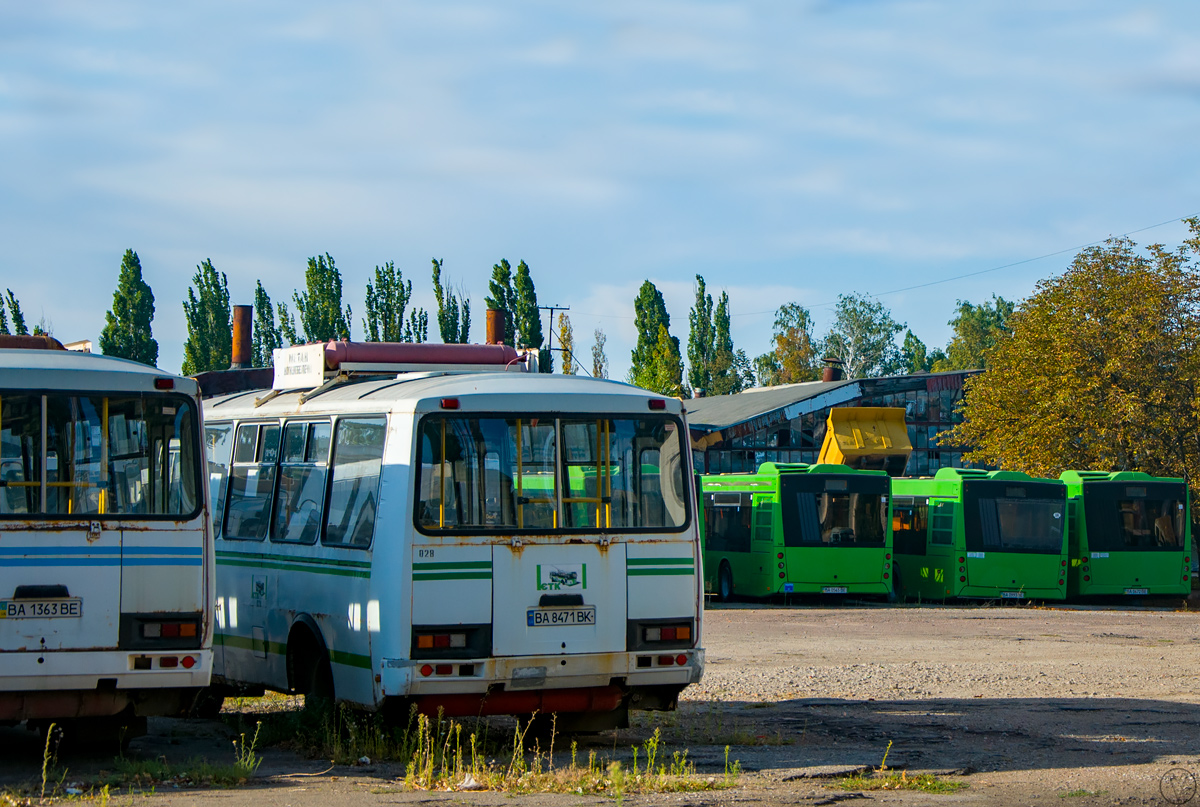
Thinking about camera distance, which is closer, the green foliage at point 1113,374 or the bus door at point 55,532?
the bus door at point 55,532

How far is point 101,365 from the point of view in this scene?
410 inches

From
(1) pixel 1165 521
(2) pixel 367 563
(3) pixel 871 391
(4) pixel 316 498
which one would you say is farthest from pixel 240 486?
(3) pixel 871 391

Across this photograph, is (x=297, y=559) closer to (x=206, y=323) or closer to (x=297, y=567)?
(x=297, y=567)

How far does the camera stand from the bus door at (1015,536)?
29.7m

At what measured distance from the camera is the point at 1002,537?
29781 mm

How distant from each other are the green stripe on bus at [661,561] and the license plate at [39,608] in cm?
389

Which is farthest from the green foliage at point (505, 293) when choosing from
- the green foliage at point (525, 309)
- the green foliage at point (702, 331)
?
the green foliage at point (702, 331)

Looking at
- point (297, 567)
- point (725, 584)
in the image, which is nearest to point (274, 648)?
point (297, 567)

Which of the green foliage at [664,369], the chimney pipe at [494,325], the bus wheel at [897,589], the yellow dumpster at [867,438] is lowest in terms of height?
A: the bus wheel at [897,589]

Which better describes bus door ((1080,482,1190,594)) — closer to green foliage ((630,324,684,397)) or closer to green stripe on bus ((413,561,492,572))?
green stripe on bus ((413,561,492,572))

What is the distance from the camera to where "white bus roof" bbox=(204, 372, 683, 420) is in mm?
10750

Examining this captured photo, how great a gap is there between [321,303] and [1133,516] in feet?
141

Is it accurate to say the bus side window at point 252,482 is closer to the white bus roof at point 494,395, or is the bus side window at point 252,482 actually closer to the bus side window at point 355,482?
the white bus roof at point 494,395

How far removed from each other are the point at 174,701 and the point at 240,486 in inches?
131
